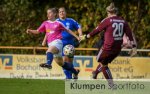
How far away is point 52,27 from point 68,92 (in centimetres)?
350

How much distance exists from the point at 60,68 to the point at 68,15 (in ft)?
20.3

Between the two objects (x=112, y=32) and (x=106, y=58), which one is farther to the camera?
(x=106, y=58)

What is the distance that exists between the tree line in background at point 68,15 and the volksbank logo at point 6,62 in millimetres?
5178

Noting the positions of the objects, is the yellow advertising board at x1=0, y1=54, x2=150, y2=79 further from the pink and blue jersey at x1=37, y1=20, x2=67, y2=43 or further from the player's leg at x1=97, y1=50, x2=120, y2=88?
the player's leg at x1=97, y1=50, x2=120, y2=88

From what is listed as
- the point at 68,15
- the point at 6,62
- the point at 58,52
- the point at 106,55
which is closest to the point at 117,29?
the point at 106,55

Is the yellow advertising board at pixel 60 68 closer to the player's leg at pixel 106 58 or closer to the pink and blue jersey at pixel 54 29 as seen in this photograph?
the pink and blue jersey at pixel 54 29

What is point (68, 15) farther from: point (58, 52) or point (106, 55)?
point (106, 55)

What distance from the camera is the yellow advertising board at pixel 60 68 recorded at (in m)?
18.5

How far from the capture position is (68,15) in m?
24.6

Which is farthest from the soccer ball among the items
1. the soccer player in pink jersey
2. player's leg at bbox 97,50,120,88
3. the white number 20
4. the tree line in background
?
the tree line in background

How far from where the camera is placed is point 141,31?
78.0 ft

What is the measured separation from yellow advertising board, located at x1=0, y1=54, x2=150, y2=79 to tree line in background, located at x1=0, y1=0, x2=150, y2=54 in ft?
16.4

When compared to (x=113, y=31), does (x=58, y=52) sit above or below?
below

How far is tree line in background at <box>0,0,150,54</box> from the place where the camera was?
78.0 ft
